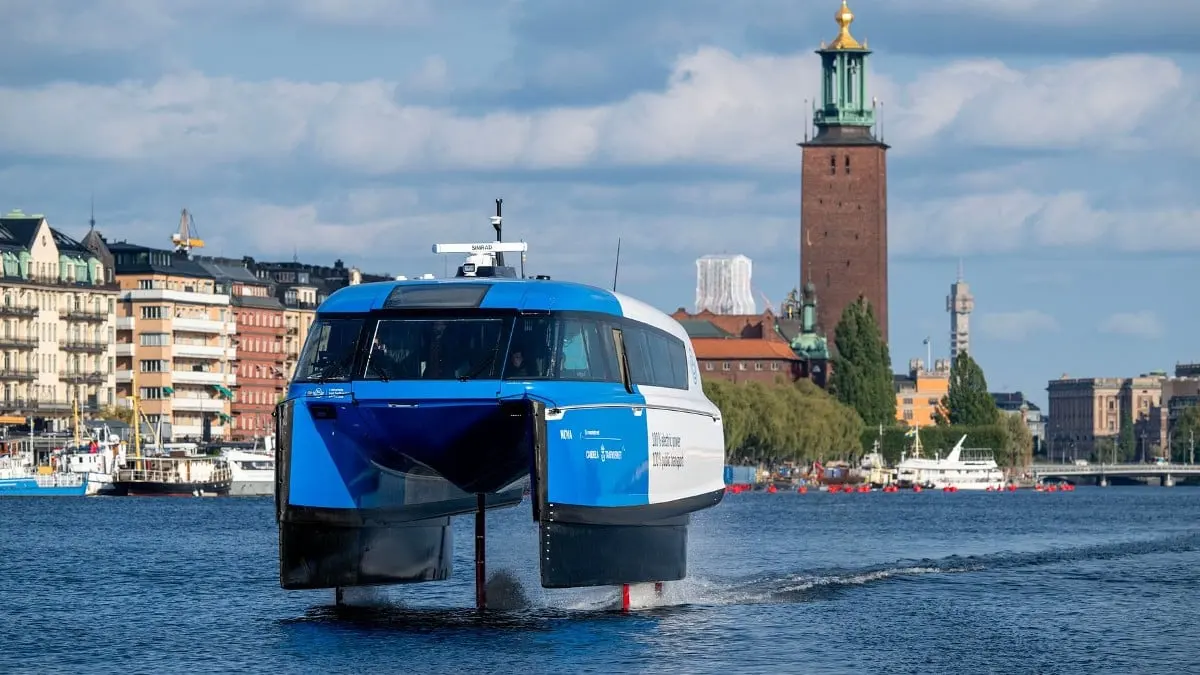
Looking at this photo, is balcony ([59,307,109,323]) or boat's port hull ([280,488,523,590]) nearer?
boat's port hull ([280,488,523,590])

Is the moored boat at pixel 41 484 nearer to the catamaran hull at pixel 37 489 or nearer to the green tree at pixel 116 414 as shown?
the catamaran hull at pixel 37 489

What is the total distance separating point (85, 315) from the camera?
174 metres

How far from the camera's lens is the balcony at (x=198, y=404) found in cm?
18662

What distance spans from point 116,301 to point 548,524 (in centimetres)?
15160

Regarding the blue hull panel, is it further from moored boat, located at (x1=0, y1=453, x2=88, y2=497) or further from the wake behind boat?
moored boat, located at (x1=0, y1=453, x2=88, y2=497)

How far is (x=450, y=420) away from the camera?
3491 centimetres

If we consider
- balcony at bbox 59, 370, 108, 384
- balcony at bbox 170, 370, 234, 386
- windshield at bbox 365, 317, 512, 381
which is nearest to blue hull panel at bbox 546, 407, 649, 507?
windshield at bbox 365, 317, 512, 381

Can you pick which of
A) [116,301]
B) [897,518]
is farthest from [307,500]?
[116,301]

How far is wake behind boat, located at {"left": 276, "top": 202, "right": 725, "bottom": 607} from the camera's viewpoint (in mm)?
34406

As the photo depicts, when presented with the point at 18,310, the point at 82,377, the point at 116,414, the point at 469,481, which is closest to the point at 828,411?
the point at 116,414

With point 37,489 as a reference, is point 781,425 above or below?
above

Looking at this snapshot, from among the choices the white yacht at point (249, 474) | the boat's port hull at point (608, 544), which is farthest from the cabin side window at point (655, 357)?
the white yacht at point (249, 474)

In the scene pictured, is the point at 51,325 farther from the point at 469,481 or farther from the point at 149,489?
the point at 469,481

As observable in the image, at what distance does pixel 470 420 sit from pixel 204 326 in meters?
158
